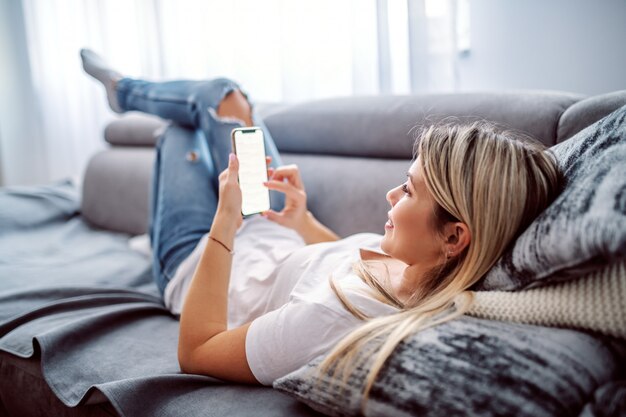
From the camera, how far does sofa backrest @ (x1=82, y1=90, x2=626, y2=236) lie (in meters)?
1.12

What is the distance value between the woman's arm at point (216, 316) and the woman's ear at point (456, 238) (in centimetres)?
31

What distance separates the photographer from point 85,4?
282cm

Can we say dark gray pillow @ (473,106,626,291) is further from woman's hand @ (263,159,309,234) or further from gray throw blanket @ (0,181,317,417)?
woman's hand @ (263,159,309,234)

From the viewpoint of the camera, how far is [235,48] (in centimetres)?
228

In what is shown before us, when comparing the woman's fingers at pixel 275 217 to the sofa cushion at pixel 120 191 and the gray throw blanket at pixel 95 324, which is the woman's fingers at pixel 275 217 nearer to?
the gray throw blanket at pixel 95 324

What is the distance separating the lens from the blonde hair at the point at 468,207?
67 centimetres

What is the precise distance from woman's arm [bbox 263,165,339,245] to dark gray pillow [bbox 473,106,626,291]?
0.57 metres

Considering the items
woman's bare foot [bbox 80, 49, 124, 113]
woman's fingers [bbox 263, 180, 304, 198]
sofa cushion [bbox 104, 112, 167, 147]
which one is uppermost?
woman's bare foot [bbox 80, 49, 124, 113]

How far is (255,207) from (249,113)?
1.28ft

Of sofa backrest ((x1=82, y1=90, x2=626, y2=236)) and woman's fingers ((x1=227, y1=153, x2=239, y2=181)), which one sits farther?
sofa backrest ((x1=82, y1=90, x2=626, y2=236))

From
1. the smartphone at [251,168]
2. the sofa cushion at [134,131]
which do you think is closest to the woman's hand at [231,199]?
the smartphone at [251,168]

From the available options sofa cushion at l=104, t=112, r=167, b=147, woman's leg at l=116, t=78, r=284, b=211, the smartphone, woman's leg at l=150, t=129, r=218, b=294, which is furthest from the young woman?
sofa cushion at l=104, t=112, r=167, b=147

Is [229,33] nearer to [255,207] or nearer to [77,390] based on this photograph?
[255,207]

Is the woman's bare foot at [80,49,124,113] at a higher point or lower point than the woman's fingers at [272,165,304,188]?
higher
